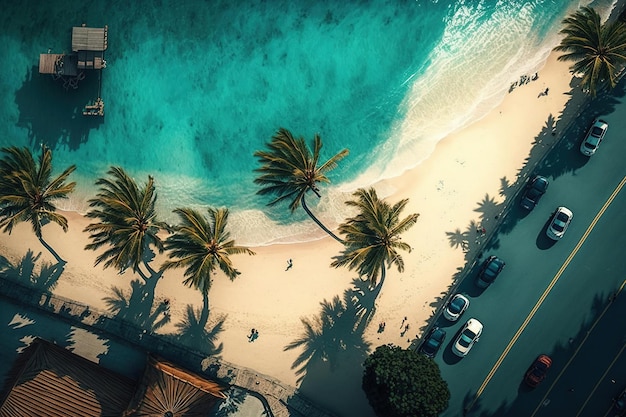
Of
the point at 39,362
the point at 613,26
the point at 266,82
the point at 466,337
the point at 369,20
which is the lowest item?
the point at 39,362

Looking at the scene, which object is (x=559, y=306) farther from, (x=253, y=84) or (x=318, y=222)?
(x=253, y=84)

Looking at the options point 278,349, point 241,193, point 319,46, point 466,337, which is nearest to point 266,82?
point 319,46

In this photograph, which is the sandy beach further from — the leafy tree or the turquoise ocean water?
the leafy tree

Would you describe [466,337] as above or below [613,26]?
below

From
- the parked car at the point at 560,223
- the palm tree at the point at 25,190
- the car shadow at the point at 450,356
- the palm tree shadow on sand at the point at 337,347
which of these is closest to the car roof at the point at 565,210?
the parked car at the point at 560,223

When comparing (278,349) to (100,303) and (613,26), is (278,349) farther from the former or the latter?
(613,26)

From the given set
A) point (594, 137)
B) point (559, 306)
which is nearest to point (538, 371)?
point (559, 306)
